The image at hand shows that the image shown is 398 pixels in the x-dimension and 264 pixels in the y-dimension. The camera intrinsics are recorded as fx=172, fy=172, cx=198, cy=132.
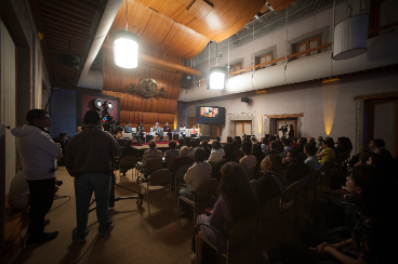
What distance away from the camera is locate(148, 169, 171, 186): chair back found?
8.63 ft

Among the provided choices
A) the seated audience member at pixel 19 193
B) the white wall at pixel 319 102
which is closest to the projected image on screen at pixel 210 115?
the white wall at pixel 319 102

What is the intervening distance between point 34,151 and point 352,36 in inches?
253

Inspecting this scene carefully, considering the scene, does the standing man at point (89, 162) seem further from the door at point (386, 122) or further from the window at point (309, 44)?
the window at point (309, 44)

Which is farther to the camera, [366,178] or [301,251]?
[301,251]

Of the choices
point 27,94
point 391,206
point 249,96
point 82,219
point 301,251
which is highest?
point 249,96

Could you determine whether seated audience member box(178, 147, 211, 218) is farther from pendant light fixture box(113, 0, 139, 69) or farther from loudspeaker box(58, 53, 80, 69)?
loudspeaker box(58, 53, 80, 69)

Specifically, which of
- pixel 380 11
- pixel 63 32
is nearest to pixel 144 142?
pixel 63 32

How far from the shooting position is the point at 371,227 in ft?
3.14

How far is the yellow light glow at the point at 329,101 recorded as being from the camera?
6695mm

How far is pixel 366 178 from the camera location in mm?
1062

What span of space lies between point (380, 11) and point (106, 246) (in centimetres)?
966

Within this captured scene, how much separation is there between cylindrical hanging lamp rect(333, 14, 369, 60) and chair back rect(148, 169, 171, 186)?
5161 millimetres

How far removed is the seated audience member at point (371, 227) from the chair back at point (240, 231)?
14.0 inches

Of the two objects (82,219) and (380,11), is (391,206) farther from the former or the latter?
(380,11)
